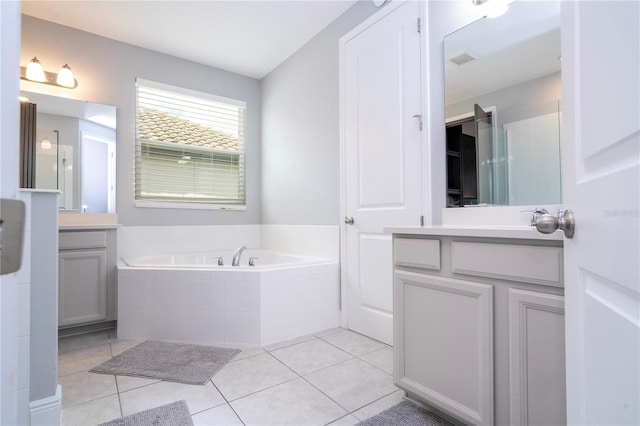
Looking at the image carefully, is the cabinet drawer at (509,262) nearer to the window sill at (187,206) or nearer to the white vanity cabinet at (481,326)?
the white vanity cabinet at (481,326)

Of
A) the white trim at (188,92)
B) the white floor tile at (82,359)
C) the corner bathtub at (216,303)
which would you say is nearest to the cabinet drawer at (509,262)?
the corner bathtub at (216,303)

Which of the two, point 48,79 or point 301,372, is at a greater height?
point 48,79

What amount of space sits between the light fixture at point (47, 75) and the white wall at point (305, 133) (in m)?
1.83

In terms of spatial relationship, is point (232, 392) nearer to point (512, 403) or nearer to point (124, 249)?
point (512, 403)

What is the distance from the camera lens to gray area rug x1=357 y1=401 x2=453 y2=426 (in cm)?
138

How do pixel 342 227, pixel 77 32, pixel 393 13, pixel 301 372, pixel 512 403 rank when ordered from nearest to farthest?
1. pixel 512 403
2. pixel 301 372
3. pixel 393 13
4. pixel 342 227
5. pixel 77 32

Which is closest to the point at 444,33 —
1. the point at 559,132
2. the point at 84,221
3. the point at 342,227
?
the point at 559,132

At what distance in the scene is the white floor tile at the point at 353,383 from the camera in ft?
5.23

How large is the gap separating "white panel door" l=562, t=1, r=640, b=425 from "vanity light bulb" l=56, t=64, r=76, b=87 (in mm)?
3486

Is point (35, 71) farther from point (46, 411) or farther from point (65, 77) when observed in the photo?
point (46, 411)

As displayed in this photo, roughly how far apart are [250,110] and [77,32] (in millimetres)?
1689

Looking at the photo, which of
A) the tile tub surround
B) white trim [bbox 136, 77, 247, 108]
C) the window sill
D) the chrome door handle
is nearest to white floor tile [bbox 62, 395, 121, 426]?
the tile tub surround

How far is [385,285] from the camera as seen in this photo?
2.31 meters

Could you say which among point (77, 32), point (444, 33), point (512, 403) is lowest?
point (512, 403)
